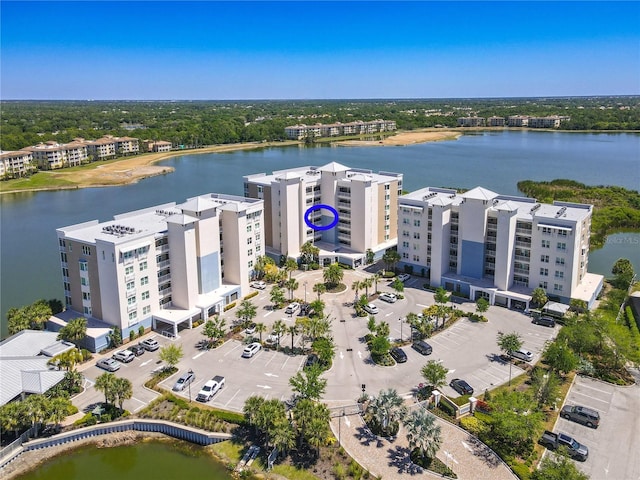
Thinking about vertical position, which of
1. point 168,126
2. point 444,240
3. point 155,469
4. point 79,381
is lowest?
point 155,469

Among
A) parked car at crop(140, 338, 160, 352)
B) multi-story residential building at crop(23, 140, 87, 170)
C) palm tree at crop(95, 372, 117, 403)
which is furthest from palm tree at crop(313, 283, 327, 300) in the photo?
multi-story residential building at crop(23, 140, 87, 170)

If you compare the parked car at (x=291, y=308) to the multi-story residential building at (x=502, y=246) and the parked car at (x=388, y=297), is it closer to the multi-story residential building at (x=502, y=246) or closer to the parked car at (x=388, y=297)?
the parked car at (x=388, y=297)

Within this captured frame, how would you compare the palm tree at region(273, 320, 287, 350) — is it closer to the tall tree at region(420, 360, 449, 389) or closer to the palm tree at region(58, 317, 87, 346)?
the tall tree at region(420, 360, 449, 389)

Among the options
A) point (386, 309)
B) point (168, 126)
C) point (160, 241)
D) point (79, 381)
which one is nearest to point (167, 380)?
point (79, 381)

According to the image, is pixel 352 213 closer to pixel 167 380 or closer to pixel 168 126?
pixel 167 380

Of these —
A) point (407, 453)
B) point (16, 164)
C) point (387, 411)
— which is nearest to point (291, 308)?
point (387, 411)

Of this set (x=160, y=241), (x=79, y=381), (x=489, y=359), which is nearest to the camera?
(x=79, y=381)
